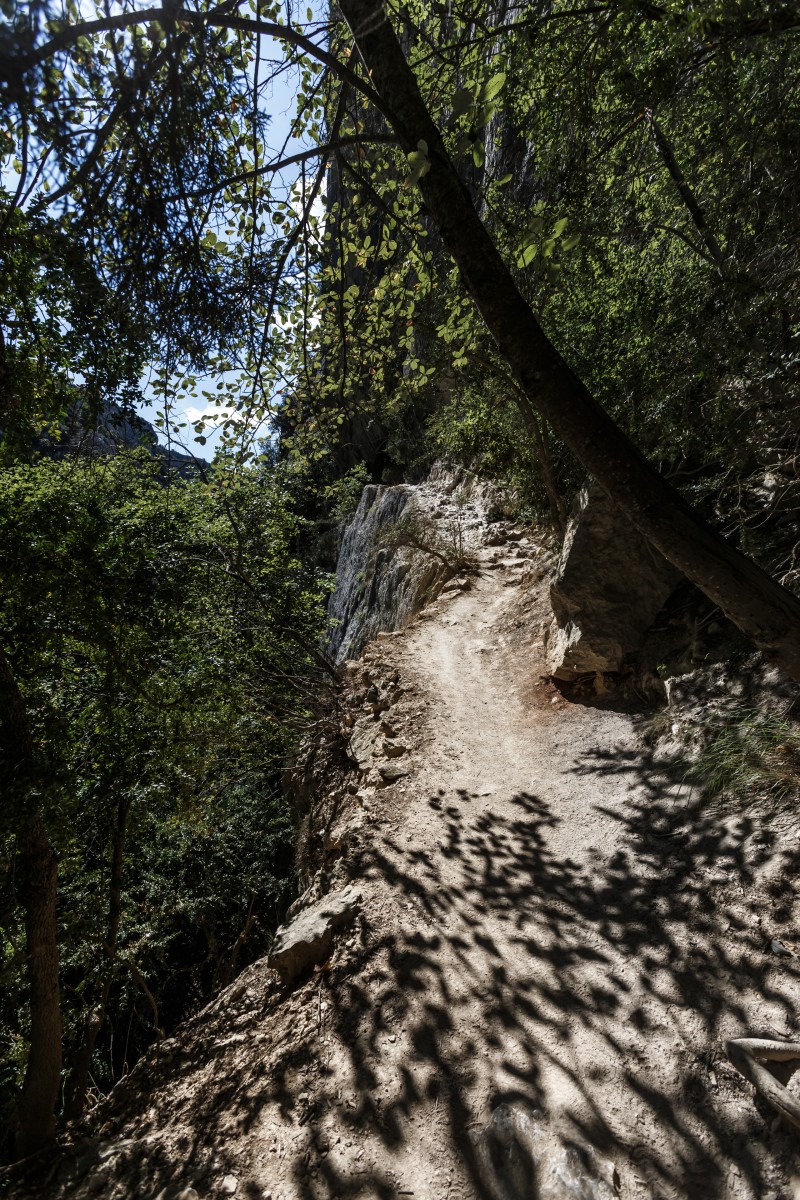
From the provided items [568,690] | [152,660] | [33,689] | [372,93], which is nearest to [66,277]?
[372,93]

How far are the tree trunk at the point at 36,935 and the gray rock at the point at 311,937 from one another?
1691 millimetres

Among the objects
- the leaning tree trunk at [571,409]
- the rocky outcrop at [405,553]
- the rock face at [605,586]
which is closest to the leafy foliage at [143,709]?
the rocky outcrop at [405,553]

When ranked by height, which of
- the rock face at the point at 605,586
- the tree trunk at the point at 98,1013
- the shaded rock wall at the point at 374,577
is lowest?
the tree trunk at the point at 98,1013

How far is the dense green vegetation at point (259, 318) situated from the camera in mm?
3064

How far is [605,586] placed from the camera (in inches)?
266

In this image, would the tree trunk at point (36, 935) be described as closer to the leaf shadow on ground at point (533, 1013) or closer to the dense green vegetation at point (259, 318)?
the dense green vegetation at point (259, 318)

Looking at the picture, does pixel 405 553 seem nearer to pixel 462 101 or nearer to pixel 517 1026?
pixel 517 1026

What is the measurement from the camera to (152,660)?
7.64 metres

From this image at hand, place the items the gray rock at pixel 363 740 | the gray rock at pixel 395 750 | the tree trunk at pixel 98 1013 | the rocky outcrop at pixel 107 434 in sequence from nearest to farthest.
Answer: the rocky outcrop at pixel 107 434, the tree trunk at pixel 98 1013, the gray rock at pixel 395 750, the gray rock at pixel 363 740

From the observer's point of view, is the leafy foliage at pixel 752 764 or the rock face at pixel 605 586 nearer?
the leafy foliage at pixel 752 764

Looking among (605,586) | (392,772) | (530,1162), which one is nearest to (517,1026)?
(530,1162)

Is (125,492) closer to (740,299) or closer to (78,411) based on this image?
(78,411)

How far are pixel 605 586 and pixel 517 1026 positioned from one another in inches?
183

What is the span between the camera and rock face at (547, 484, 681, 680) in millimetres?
6562
